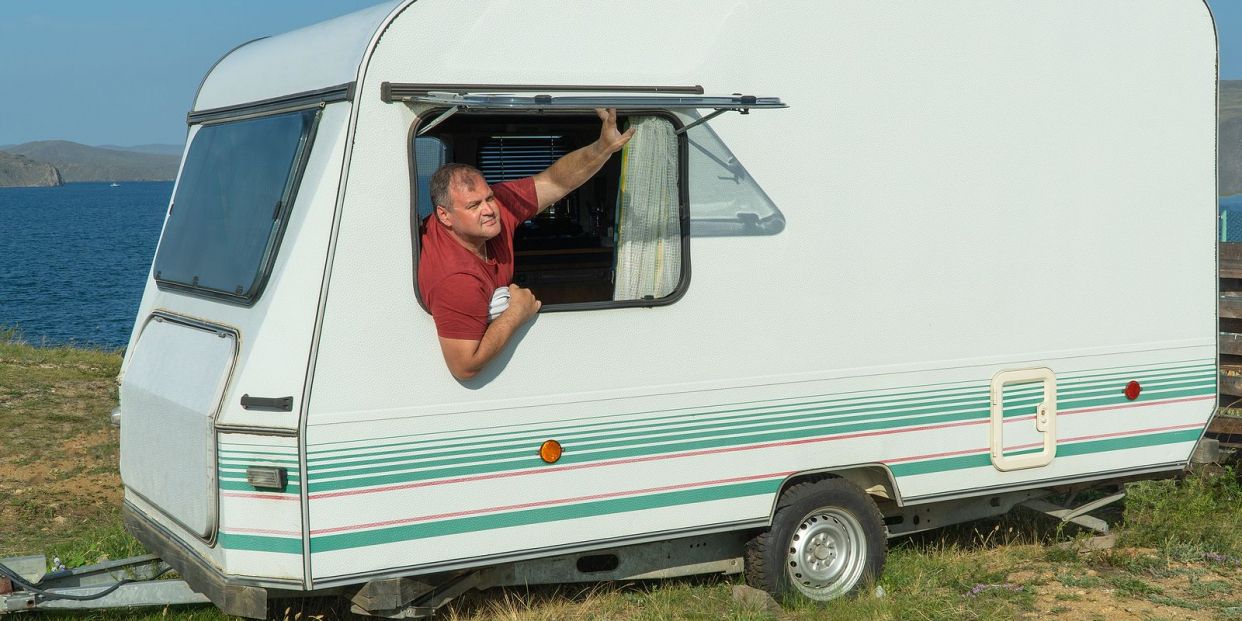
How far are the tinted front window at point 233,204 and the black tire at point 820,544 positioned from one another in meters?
2.52

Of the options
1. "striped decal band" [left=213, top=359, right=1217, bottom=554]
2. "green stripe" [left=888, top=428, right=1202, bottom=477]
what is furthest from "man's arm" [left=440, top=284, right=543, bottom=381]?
"green stripe" [left=888, top=428, right=1202, bottom=477]

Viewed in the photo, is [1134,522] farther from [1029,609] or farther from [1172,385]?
[1029,609]

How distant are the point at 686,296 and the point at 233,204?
1976 mm

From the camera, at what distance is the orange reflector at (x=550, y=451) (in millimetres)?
5270

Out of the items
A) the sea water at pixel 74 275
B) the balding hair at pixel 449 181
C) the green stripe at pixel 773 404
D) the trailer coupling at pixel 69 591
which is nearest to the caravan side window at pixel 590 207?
the balding hair at pixel 449 181

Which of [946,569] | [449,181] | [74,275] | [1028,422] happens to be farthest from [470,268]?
[74,275]

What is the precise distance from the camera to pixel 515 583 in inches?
219

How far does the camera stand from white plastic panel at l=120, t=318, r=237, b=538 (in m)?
5.01

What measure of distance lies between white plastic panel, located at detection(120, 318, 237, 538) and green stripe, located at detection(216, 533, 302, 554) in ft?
→ 0.31

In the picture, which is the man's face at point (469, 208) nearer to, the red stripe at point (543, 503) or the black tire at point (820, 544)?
the red stripe at point (543, 503)

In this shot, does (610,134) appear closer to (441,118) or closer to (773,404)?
(441,118)

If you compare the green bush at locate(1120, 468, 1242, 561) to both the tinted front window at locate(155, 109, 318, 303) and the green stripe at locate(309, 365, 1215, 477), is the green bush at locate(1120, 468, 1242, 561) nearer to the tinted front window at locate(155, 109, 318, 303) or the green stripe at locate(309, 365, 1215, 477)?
the green stripe at locate(309, 365, 1215, 477)

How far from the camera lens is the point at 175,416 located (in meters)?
5.26

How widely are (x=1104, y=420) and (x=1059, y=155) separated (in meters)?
1.35
